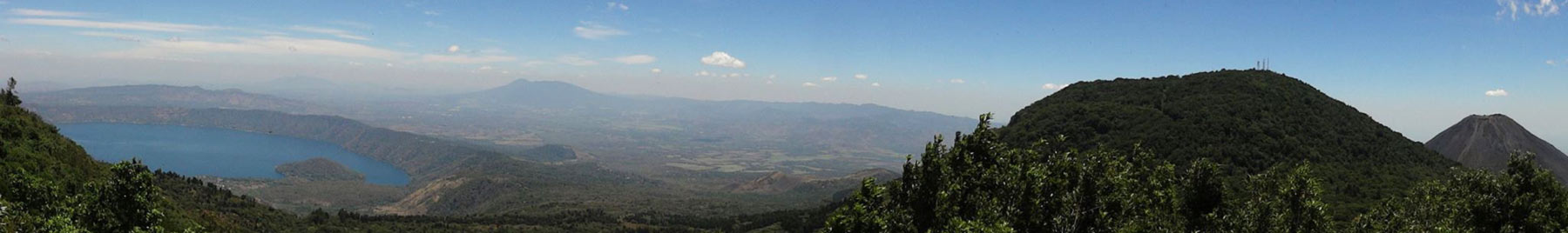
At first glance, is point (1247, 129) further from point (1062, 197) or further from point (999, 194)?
point (999, 194)

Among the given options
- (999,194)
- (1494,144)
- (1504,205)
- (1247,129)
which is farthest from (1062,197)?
(1494,144)

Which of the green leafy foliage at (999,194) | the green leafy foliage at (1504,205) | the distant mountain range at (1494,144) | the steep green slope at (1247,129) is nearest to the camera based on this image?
the green leafy foliage at (999,194)

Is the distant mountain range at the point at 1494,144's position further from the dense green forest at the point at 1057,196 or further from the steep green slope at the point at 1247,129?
the dense green forest at the point at 1057,196

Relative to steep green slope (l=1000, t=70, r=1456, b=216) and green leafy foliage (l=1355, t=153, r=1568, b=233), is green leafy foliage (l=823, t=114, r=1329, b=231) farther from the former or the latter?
steep green slope (l=1000, t=70, r=1456, b=216)

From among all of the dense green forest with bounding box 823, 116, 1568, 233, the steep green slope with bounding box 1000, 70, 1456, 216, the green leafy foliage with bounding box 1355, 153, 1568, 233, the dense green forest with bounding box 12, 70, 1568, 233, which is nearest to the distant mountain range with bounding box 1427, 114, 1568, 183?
the steep green slope with bounding box 1000, 70, 1456, 216

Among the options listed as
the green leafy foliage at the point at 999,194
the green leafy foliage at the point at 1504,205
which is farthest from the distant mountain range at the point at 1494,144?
the green leafy foliage at the point at 999,194
